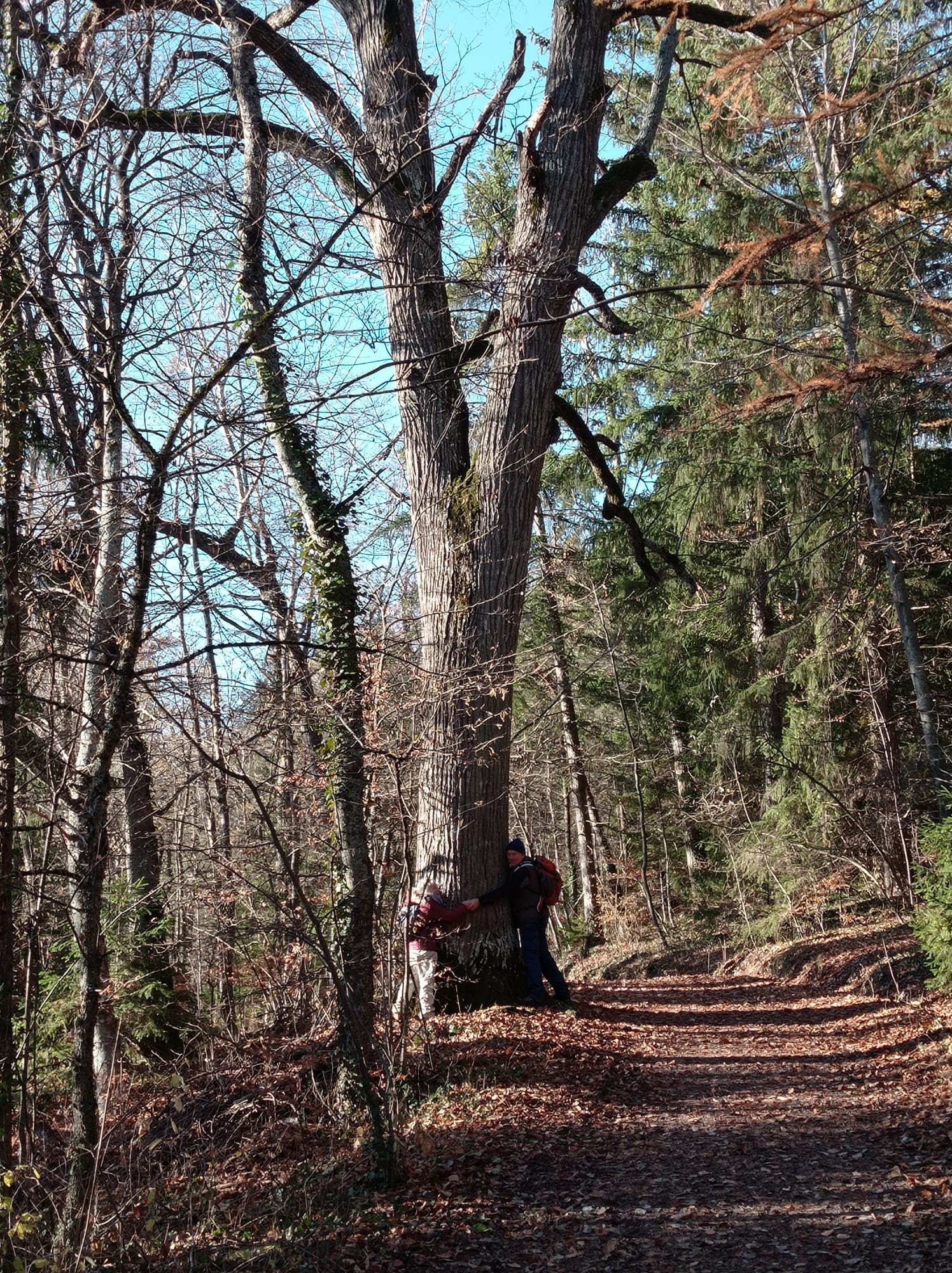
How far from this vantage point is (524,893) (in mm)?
8305

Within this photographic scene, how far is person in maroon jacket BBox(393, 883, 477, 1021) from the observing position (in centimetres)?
768

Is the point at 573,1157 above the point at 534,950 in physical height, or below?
below

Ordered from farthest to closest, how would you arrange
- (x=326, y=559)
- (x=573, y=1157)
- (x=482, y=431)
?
1. (x=482, y=431)
2. (x=326, y=559)
3. (x=573, y=1157)

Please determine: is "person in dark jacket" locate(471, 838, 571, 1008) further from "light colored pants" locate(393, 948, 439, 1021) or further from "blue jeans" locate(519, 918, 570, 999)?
"light colored pants" locate(393, 948, 439, 1021)

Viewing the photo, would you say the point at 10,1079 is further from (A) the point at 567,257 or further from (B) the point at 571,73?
(B) the point at 571,73

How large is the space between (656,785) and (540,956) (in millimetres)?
14234

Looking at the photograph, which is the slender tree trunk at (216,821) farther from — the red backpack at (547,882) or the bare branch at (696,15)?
the bare branch at (696,15)

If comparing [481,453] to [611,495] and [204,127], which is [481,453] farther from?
[204,127]

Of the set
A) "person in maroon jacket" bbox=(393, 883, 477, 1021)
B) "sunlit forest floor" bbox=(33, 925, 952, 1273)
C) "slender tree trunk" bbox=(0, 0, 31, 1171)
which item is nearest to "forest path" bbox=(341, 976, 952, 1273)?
"sunlit forest floor" bbox=(33, 925, 952, 1273)

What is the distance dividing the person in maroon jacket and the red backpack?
2.38 ft

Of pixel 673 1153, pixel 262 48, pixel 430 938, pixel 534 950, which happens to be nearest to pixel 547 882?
pixel 534 950

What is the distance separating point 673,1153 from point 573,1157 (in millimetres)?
602

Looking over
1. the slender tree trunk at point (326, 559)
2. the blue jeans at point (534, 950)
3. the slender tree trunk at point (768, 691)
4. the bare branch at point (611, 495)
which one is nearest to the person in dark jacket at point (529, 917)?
the blue jeans at point (534, 950)

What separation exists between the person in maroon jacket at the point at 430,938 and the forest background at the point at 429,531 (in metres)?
0.22
